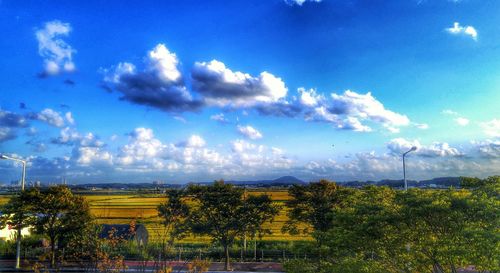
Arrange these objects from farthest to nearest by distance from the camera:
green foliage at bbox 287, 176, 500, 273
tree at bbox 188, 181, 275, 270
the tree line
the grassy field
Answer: the grassy field < tree at bbox 188, 181, 275, 270 < green foliage at bbox 287, 176, 500, 273 < the tree line

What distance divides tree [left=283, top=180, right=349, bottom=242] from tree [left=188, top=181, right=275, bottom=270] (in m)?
1.50

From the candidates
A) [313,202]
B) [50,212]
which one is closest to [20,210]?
[50,212]

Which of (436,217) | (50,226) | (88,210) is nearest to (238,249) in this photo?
(88,210)

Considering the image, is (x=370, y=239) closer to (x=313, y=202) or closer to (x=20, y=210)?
(x=313, y=202)

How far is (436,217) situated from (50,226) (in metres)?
20.6

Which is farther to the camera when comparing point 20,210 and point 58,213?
point 58,213

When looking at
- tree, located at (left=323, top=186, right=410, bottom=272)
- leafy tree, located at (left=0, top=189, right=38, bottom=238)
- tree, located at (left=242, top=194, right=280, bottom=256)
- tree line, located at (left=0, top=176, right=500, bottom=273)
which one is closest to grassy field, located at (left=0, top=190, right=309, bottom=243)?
tree, located at (left=242, top=194, right=280, bottom=256)

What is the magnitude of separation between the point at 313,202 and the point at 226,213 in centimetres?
542

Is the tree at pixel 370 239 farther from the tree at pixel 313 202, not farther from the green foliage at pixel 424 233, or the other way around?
the tree at pixel 313 202

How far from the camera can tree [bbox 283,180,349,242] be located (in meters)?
25.0

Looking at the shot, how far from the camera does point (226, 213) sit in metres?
24.5

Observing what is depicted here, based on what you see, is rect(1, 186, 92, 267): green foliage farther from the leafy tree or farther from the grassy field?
the grassy field

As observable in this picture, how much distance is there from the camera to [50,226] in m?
23.2

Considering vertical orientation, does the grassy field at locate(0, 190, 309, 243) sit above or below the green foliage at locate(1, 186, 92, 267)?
below
